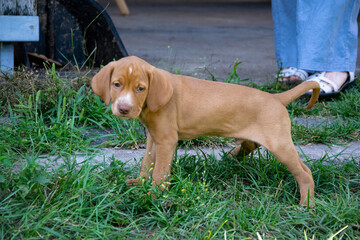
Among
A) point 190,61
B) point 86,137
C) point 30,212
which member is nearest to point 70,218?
point 30,212

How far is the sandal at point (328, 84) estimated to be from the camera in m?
4.48

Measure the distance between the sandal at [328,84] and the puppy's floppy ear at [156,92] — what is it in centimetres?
231

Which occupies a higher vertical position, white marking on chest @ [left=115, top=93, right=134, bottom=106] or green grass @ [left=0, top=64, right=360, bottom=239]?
white marking on chest @ [left=115, top=93, right=134, bottom=106]

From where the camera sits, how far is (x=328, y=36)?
4488 mm

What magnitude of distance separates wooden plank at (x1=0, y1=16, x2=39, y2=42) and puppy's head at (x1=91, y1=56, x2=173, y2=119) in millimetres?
1967

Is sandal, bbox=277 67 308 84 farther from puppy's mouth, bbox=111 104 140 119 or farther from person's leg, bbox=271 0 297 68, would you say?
puppy's mouth, bbox=111 104 140 119

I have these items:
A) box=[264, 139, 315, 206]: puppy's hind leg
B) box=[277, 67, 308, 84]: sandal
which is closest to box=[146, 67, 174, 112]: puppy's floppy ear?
box=[264, 139, 315, 206]: puppy's hind leg

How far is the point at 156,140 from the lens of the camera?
260cm

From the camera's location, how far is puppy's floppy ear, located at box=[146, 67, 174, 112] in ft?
8.16

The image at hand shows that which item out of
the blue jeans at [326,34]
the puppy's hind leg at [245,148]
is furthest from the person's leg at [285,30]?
the puppy's hind leg at [245,148]

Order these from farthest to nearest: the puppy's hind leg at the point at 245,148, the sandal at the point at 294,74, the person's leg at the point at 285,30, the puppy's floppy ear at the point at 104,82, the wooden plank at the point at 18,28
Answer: the person's leg at the point at 285,30, the sandal at the point at 294,74, the wooden plank at the point at 18,28, the puppy's hind leg at the point at 245,148, the puppy's floppy ear at the point at 104,82

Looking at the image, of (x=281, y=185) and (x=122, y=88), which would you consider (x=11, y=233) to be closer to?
(x=122, y=88)

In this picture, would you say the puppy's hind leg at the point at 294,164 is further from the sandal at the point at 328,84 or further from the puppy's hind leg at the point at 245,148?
the sandal at the point at 328,84

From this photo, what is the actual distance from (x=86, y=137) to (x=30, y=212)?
1.34 metres
